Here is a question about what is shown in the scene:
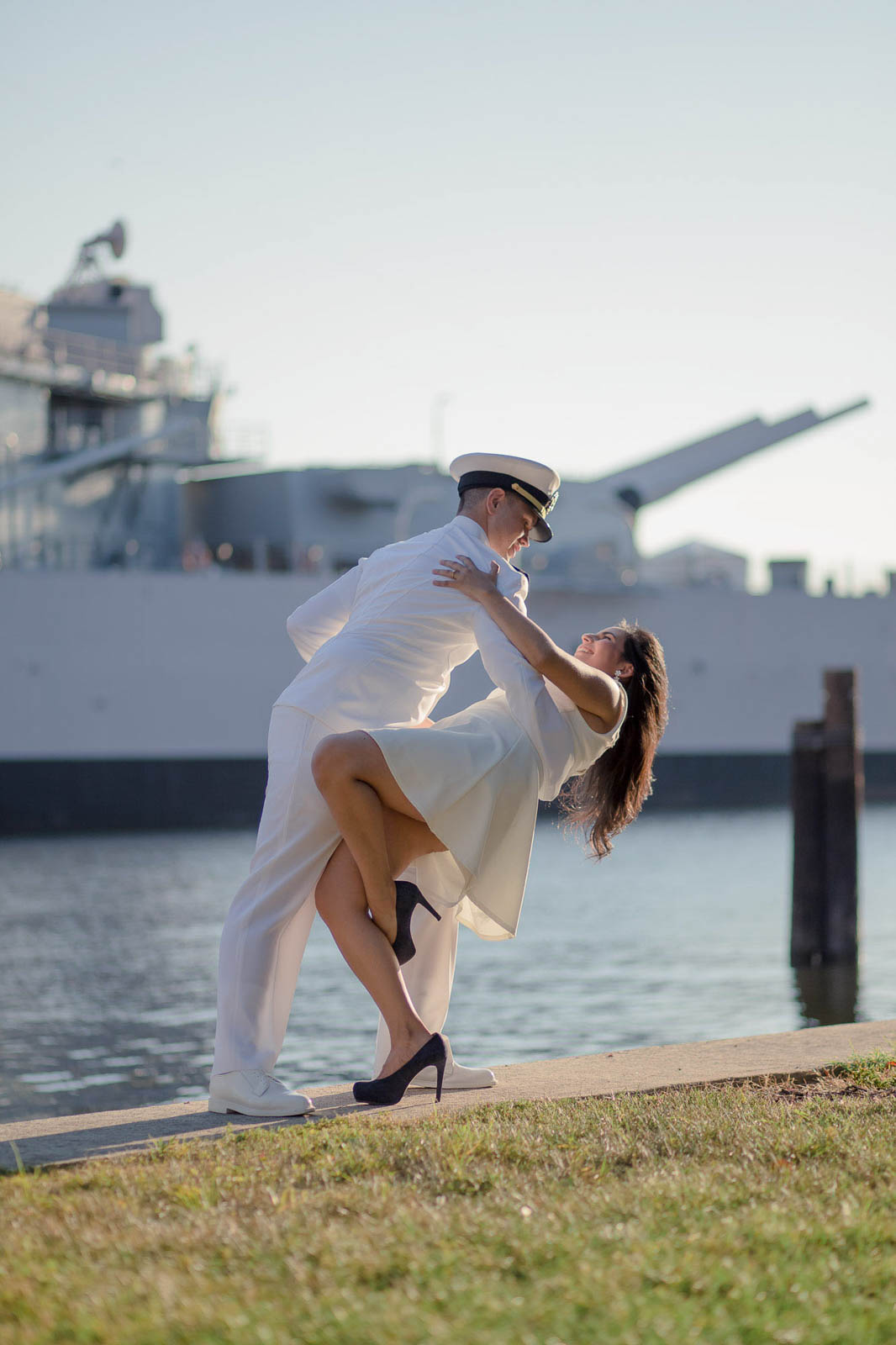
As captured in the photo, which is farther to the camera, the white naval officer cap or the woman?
the white naval officer cap

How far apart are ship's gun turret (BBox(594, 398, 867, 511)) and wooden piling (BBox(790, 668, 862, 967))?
19411 mm

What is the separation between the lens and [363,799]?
3.35 meters

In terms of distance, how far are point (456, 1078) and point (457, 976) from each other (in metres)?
7.26

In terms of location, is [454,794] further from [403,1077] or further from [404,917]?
[403,1077]

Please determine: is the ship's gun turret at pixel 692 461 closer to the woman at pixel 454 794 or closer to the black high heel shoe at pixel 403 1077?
the woman at pixel 454 794

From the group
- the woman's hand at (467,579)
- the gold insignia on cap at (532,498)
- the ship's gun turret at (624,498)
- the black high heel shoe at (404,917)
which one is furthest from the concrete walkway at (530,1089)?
the ship's gun turret at (624,498)

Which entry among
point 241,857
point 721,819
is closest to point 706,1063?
point 241,857

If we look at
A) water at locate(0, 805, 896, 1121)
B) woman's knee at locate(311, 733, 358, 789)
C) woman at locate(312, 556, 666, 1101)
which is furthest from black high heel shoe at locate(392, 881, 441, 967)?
water at locate(0, 805, 896, 1121)

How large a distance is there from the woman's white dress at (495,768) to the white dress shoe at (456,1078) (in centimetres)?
39

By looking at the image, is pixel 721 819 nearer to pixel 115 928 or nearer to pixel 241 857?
pixel 241 857

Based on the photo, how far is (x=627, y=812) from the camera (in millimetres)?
3861

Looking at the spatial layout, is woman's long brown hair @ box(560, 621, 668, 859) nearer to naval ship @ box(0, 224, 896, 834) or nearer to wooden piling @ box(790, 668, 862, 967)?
wooden piling @ box(790, 668, 862, 967)

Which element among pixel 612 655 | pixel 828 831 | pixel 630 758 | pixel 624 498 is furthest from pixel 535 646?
pixel 624 498

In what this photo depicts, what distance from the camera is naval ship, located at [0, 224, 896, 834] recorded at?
25391 mm
